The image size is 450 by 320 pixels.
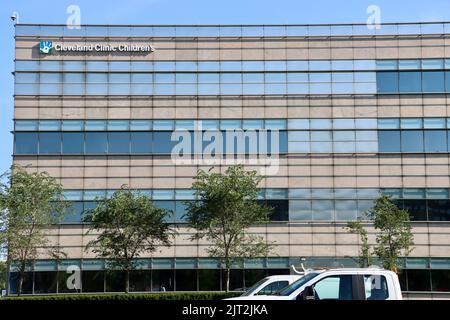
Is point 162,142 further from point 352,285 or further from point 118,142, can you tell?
point 352,285

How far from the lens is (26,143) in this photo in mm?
56125

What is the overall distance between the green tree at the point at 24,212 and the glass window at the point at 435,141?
30250 millimetres

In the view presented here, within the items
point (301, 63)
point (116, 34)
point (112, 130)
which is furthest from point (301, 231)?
point (116, 34)

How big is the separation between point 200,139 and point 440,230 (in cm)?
2122

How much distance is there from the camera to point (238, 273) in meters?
55.2

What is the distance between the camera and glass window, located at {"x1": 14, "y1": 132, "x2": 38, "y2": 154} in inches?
2207

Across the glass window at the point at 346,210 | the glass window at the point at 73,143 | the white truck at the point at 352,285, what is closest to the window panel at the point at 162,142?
the glass window at the point at 73,143

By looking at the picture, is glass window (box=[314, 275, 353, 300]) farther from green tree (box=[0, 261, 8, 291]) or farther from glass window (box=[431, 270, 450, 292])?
green tree (box=[0, 261, 8, 291])

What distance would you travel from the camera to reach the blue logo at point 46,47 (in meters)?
56.7

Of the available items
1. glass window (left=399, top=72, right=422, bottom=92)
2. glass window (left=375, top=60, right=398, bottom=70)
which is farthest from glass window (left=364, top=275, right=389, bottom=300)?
glass window (left=375, top=60, right=398, bottom=70)

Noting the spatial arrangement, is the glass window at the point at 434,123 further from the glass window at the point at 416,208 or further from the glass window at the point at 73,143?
the glass window at the point at 73,143

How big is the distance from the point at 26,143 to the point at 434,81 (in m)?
34.9

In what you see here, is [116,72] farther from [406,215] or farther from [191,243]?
[406,215]

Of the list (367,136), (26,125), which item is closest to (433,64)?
(367,136)
